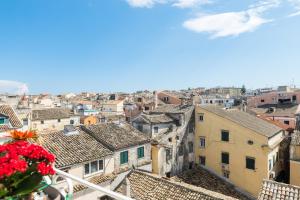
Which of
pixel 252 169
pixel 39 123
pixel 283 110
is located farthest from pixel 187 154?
pixel 39 123

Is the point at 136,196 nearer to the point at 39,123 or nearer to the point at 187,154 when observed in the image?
the point at 187,154

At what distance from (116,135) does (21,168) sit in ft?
71.9

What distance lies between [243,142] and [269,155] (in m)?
2.59

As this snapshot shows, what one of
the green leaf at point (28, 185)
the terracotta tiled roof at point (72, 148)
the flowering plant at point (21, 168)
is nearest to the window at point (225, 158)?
the terracotta tiled roof at point (72, 148)

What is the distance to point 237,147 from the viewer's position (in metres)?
28.0

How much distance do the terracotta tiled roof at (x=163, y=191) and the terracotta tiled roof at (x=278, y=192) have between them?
2.38 meters

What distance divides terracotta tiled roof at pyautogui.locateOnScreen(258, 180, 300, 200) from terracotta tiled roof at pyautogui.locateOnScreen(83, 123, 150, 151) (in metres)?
11.1

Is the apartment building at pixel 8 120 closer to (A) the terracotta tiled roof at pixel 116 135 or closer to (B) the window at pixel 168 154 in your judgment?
(A) the terracotta tiled roof at pixel 116 135

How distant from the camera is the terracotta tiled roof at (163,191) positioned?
55.8ft

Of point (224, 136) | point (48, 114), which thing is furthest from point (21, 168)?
point (48, 114)

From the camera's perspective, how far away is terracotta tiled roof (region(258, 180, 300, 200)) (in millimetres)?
15859

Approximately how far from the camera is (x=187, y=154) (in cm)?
3059

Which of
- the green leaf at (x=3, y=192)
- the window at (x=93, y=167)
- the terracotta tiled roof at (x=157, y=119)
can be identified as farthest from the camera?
the terracotta tiled roof at (x=157, y=119)

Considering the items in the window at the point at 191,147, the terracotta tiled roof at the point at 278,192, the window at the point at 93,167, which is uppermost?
the window at the point at 93,167
